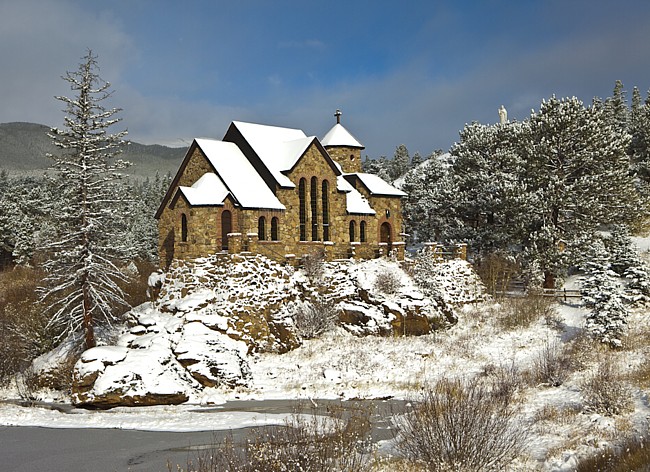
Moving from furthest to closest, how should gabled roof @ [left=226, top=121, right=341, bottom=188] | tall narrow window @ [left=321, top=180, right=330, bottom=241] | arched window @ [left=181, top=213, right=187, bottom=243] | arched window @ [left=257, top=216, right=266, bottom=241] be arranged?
1. tall narrow window @ [left=321, top=180, right=330, bottom=241]
2. gabled roof @ [left=226, top=121, right=341, bottom=188]
3. arched window @ [left=257, top=216, right=266, bottom=241]
4. arched window @ [left=181, top=213, right=187, bottom=243]

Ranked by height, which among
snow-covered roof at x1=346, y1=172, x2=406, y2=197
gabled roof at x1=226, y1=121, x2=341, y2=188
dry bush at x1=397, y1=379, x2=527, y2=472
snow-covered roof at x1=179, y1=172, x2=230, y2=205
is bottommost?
dry bush at x1=397, y1=379, x2=527, y2=472

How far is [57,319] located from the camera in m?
24.7

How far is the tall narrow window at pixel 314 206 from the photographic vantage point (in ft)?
118

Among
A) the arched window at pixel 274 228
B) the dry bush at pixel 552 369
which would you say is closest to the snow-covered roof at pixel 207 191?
the arched window at pixel 274 228

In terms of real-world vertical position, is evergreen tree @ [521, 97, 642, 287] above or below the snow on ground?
above

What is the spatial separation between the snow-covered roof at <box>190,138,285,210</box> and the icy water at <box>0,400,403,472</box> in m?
15.4

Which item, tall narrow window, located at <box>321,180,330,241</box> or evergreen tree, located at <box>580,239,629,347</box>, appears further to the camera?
tall narrow window, located at <box>321,180,330,241</box>

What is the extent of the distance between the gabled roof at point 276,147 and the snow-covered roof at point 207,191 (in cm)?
372

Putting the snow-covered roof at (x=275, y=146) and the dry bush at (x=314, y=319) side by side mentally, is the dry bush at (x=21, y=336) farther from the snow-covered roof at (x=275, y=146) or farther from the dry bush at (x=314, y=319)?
the snow-covered roof at (x=275, y=146)

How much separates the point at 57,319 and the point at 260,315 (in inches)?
381

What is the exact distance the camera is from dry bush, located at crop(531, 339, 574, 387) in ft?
66.7

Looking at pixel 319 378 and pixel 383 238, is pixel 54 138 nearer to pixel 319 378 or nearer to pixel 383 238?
pixel 319 378

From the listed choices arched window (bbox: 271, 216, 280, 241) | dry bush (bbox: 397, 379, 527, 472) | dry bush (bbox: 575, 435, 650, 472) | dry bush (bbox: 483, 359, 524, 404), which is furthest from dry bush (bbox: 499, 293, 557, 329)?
dry bush (bbox: 397, 379, 527, 472)

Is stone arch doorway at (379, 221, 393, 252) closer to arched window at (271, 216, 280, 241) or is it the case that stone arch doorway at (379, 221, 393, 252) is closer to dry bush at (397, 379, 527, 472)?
arched window at (271, 216, 280, 241)
